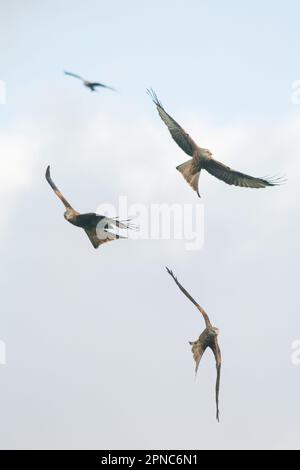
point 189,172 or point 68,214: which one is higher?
point 189,172

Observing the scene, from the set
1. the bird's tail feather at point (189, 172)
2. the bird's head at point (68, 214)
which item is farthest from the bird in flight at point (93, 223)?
the bird's tail feather at point (189, 172)

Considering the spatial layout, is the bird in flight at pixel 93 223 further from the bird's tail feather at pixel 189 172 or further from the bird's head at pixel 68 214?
the bird's tail feather at pixel 189 172

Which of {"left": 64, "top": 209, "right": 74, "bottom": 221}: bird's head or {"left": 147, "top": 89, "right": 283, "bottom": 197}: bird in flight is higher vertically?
{"left": 147, "top": 89, "right": 283, "bottom": 197}: bird in flight

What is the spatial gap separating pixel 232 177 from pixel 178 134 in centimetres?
185

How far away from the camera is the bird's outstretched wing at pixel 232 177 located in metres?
24.6

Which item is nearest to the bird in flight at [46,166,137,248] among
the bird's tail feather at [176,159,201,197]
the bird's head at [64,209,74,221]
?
the bird's head at [64,209,74,221]

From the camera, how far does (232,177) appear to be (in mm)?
24984

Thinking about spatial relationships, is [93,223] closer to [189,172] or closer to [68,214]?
[68,214]

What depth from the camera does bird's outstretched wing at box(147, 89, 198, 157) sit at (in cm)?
2445

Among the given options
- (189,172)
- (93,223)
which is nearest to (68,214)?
(93,223)

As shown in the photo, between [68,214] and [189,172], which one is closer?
[68,214]

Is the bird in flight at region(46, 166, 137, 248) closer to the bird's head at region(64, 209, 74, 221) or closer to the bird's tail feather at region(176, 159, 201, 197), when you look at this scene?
the bird's head at region(64, 209, 74, 221)
